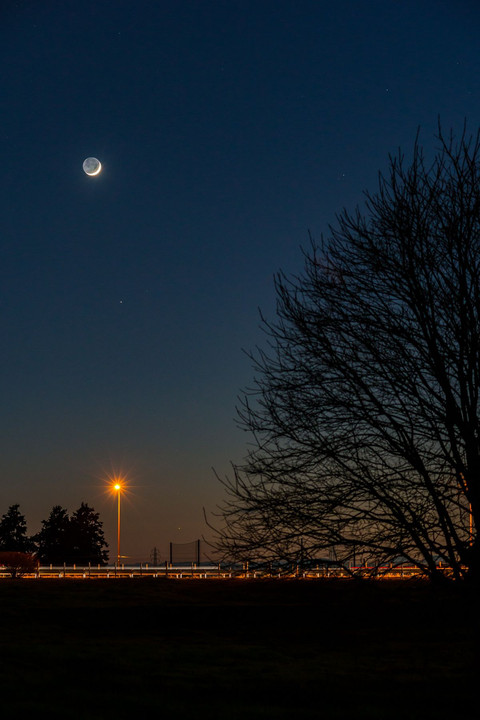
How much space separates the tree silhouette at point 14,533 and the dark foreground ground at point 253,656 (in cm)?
6175

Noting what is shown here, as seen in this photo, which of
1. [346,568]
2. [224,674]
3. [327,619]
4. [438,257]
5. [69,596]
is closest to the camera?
[346,568]

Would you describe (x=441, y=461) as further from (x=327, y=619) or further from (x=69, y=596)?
(x=69, y=596)

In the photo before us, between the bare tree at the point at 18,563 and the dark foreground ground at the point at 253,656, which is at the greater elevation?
the bare tree at the point at 18,563

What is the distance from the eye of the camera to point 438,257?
999 cm

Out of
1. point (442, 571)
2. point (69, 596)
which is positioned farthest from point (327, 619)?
point (442, 571)

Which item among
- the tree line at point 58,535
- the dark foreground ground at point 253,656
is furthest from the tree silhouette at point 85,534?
the dark foreground ground at point 253,656

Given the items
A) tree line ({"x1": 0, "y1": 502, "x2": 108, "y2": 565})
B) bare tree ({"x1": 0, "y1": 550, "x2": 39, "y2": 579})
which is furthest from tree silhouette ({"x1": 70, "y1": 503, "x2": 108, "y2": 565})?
bare tree ({"x1": 0, "y1": 550, "x2": 39, "y2": 579})

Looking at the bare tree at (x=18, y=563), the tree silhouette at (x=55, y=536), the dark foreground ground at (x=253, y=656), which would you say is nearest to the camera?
the dark foreground ground at (x=253, y=656)

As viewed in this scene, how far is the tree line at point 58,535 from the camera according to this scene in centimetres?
8525

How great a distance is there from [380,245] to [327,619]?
1540cm

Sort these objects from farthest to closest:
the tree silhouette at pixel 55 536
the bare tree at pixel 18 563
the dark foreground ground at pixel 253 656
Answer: the tree silhouette at pixel 55 536
the bare tree at pixel 18 563
the dark foreground ground at pixel 253 656

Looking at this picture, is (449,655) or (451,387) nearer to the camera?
(451,387)

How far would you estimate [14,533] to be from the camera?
86.1 m

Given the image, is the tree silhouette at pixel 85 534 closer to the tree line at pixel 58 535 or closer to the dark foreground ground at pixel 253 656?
the tree line at pixel 58 535
